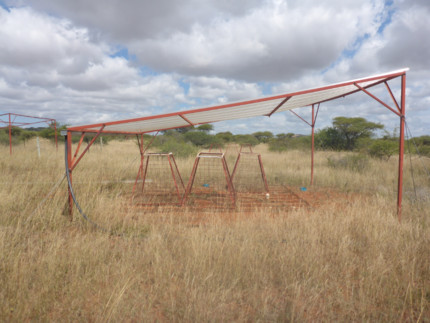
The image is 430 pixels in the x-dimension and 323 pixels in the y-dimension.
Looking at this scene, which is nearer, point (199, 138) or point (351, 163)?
point (351, 163)

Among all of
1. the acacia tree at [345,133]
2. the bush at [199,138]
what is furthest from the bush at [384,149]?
the bush at [199,138]

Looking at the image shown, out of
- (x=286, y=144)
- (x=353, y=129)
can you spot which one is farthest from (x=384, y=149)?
(x=286, y=144)

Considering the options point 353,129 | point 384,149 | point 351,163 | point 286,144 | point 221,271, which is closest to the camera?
point 221,271

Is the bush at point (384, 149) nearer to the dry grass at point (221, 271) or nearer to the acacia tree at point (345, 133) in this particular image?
the acacia tree at point (345, 133)

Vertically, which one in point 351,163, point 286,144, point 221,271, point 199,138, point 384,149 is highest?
point 199,138

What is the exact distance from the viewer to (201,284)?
2.61 metres

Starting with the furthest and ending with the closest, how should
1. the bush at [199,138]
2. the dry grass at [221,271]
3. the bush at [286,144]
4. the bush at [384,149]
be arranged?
the bush at [199,138] < the bush at [286,144] < the bush at [384,149] < the dry grass at [221,271]

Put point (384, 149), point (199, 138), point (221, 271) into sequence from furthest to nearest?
point (199, 138)
point (384, 149)
point (221, 271)

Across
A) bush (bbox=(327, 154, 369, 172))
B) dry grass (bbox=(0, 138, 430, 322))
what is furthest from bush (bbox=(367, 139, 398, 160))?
dry grass (bbox=(0, 138, 430, 322))

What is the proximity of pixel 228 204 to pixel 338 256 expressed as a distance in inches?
133

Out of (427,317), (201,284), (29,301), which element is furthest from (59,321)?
(427,317)

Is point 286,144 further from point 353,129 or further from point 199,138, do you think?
point 199,138

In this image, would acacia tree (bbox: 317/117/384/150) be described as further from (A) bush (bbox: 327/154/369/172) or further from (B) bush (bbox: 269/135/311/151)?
(A) bush (bbox: 327/154/369/172)

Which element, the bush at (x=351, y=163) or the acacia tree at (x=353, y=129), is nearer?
the bush at (x=351, y=163)
